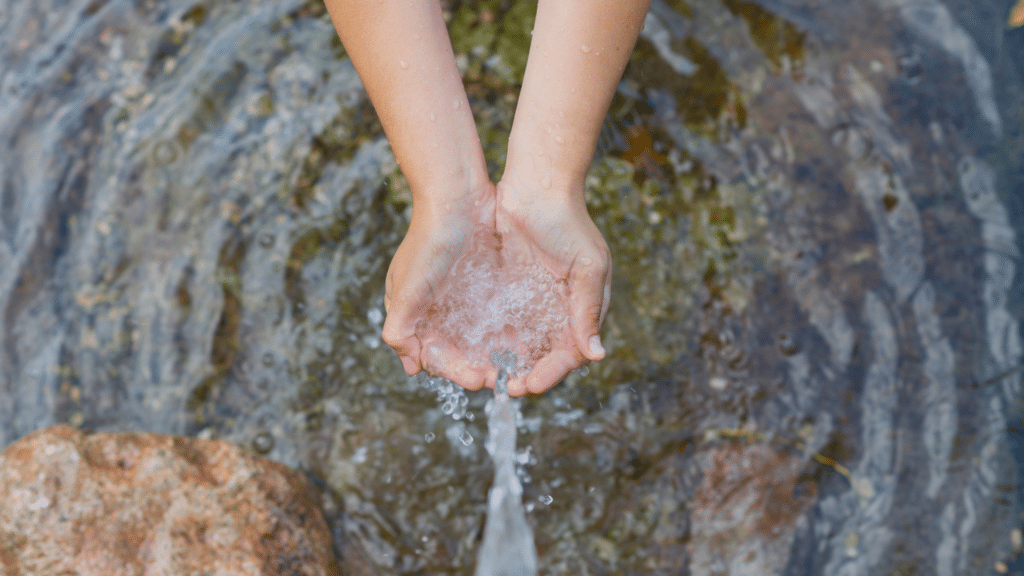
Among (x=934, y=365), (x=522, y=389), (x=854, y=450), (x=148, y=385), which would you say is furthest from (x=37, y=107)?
(x=934, y=365)

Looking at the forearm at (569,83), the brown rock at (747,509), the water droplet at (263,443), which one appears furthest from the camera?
the water droplet at (263,443)

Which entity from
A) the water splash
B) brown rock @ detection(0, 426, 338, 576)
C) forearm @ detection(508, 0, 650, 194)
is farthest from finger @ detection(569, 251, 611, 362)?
brown rock @ detection(0, 426, 338, 576)

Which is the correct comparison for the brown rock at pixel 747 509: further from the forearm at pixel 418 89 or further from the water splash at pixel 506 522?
the forearm at pixel 418 89

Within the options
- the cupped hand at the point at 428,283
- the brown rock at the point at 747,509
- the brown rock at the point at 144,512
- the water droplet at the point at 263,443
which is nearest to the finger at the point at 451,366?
the cupped hand at the point at 428,283

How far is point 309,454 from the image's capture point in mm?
2525

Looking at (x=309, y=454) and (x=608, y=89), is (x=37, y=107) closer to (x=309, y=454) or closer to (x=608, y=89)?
(x=309, y=454)

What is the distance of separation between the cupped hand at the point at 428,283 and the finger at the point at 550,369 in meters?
0.16

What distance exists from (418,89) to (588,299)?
0.85 m

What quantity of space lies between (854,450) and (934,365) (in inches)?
18.9

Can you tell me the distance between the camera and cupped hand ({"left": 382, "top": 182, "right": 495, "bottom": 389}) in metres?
1.90

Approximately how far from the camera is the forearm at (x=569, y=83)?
71.0 inches

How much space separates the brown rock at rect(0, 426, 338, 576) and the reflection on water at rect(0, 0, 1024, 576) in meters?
0.32

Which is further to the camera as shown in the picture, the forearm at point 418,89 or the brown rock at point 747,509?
the brown rock at point 747,509

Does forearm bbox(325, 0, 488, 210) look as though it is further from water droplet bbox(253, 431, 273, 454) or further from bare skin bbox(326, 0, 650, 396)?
water droplet bbox(253, 431, 273, 454)
